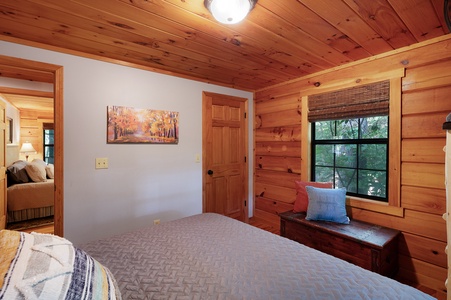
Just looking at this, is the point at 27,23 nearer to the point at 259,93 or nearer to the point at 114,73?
the point at 114,73

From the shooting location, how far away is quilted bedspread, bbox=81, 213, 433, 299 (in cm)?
100

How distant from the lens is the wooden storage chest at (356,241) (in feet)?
6.23

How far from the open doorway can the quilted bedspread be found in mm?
1074

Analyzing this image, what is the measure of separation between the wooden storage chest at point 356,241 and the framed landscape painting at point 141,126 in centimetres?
183

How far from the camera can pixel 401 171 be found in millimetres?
2145

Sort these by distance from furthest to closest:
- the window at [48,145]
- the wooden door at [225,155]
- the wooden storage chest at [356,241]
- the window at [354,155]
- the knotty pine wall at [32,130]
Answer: the window at [48,145], the knotty pine wall at [32,130], the wooden door at [225,155], the window at [354,155], the wooden storage chest at [356,241]

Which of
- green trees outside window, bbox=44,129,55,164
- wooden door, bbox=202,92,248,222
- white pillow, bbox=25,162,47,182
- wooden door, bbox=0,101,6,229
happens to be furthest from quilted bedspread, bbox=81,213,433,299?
green trees outside window, bbox=44,129,55,164

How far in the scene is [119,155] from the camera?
2502mm

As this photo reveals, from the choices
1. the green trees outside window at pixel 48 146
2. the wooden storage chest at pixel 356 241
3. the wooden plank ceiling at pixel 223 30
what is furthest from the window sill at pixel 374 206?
the green trees outside window at pixel 48 146

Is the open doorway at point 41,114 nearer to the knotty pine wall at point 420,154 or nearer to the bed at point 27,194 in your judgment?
the bed at point 27,194

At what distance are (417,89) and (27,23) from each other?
11.0ft

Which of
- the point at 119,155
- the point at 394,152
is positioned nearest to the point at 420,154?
the point at 394,152

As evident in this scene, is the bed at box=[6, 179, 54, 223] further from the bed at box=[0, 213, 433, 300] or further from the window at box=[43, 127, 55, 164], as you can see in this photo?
the window at box=[43, 127, 55, 164]

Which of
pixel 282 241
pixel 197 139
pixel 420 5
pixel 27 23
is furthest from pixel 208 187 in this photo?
pixel 420 5
